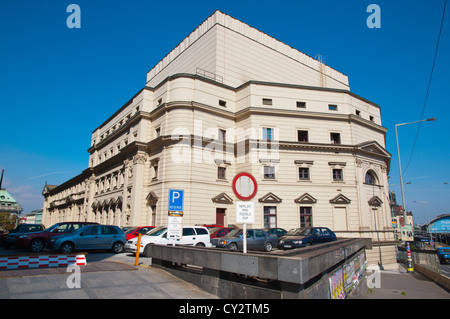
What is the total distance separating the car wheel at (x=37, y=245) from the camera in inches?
687

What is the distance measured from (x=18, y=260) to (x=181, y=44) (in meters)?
41.4

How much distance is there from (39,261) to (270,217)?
25.5 meters

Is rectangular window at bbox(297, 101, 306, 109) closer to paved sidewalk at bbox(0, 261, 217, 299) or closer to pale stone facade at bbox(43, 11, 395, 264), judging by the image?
pale stone facade at bbox(43, 11, 395, 264)

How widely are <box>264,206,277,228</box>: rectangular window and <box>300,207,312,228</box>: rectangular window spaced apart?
317 cm

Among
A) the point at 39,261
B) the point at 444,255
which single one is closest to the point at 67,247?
the point at 39,261

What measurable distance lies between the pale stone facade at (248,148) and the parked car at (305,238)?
1132cm

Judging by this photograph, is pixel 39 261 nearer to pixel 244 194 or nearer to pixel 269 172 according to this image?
pixel 244 194

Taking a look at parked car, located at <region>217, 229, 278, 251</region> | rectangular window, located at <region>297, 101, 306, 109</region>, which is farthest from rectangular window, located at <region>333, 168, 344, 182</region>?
parked car, located at <region>217, 229, 278, 251</region>

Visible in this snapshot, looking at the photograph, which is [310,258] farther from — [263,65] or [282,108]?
[263,65]

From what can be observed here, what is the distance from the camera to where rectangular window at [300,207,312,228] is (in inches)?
1315

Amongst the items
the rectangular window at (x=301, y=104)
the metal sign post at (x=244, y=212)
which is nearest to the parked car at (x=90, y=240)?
the metal sign post at (x=244, y=212)

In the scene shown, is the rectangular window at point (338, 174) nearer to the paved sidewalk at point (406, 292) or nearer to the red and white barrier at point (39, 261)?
the paved sidewalk at point (406, 292)

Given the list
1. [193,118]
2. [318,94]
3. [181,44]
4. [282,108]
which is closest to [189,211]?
[193,118]

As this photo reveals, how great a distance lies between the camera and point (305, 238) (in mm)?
19672
